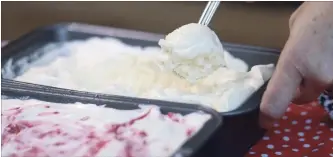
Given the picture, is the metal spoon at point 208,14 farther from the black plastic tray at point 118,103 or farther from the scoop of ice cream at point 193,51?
the black plastic tray at point 118,103

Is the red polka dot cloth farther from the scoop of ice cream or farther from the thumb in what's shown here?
the scoop of ice cream

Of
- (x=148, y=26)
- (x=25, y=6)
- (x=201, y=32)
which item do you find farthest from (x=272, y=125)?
(x=25, y=6)

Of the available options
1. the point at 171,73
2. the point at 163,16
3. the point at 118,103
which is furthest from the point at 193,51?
the point at 163,16

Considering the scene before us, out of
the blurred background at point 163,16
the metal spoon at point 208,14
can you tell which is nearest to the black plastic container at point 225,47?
the metal spoon at point 208,14

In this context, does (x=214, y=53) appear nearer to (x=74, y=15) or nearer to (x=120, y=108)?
(x=120, y=108)

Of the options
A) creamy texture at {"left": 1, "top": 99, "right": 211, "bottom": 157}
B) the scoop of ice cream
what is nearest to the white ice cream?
the scoop of ice cream
